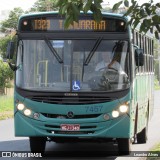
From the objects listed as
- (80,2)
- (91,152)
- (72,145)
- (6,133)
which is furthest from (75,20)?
(6,133)

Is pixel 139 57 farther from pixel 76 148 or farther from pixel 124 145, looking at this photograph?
pixel 76 148

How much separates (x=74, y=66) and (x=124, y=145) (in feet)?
6.17

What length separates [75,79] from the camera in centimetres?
1098

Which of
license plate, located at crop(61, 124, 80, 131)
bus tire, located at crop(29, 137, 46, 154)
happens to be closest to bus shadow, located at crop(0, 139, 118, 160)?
bus tire, located at crop(29, 137, 46, 154)

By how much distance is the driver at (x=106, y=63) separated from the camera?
1108 centimetres

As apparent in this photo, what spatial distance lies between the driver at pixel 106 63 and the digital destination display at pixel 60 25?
1.67 feet

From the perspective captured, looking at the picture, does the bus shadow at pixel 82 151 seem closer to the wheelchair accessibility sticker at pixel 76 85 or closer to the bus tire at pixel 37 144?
the bus tire at pixel 37 144

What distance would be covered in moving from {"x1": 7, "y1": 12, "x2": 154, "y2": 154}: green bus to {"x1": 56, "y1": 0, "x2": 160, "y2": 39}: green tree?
3378mm

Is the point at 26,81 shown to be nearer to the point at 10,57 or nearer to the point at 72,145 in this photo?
the point at 10,57

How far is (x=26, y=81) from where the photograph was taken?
36.6 ft

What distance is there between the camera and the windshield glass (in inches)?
Result: 432

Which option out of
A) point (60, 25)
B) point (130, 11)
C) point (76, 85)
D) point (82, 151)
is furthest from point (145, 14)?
point (82, 151)

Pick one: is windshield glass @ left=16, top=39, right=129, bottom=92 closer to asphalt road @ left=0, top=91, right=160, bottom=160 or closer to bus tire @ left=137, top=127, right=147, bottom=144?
asphalt road @ left=0, top=91, right=160, bottom=160

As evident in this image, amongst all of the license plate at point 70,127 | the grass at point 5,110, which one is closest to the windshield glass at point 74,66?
the license plate at point 70,127
